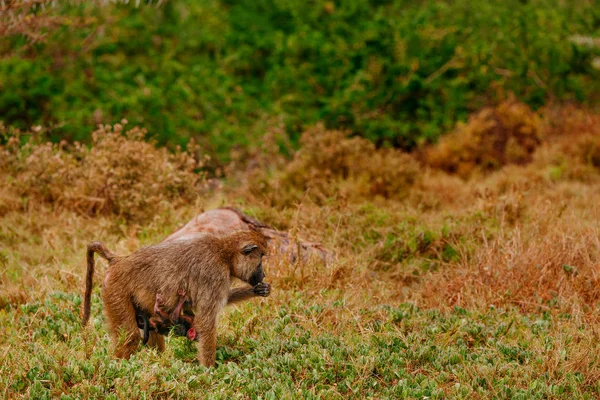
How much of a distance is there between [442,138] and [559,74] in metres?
2.69

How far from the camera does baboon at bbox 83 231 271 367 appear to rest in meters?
5.00

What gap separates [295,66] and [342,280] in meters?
7.45

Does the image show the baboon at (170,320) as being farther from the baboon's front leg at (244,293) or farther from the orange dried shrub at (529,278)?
the orange dried shrub at (529,278)

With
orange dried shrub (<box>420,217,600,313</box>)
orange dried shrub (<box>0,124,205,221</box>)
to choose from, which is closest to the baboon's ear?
orange dried shrub (<box>420,217,600,313</box>)

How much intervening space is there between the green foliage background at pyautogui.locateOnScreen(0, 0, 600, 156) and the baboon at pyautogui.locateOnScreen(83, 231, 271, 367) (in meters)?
6.77

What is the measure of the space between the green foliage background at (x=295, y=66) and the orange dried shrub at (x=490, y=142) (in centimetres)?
49

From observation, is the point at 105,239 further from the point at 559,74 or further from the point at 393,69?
the point at 559,74

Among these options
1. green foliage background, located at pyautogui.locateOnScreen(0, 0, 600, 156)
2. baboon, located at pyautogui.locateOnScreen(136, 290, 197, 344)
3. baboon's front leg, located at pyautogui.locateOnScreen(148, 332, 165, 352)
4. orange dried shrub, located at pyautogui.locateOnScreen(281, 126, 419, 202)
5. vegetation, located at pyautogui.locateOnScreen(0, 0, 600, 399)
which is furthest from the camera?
green foliage background, located at pyautogui.locateOnScreen(0, 0, 600, 156)

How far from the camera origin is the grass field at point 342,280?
4.86 metres

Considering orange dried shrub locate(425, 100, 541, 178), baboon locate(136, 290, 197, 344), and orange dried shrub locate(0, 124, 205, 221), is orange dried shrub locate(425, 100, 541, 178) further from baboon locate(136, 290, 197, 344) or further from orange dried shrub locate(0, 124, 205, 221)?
baboon locate(136, 290, 197, 344)

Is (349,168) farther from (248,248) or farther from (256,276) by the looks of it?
(248,248)

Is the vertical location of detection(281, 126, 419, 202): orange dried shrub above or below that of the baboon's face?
below

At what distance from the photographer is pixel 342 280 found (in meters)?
6.78

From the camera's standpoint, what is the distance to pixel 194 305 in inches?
198
